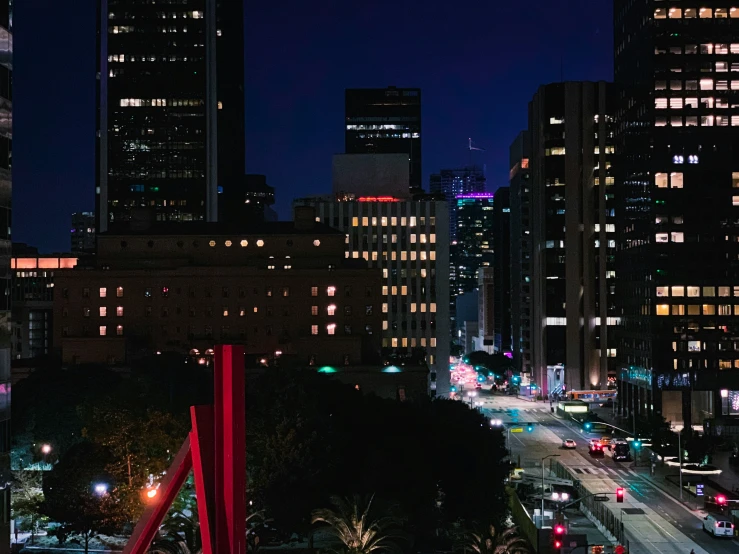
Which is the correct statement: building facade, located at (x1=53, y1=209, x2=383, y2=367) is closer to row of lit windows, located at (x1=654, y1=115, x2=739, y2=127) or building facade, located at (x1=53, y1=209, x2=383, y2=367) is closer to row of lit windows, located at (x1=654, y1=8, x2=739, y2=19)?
row of lit windows, located at (x1=654, y1=115, x2=739, y2=127)

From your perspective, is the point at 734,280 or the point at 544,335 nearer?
the point at 734,280

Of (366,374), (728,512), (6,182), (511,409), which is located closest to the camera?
(6,182)

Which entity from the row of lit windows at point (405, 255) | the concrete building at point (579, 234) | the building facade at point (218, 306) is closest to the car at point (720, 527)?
the building facade at point (218, 306)

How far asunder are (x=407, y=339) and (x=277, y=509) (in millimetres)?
135708

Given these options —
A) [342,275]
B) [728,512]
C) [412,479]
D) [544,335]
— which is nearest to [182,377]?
[342,275]

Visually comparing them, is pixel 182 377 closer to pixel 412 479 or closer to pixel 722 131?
pixel 412 479

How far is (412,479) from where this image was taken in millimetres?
60344

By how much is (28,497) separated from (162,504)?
2033 inches

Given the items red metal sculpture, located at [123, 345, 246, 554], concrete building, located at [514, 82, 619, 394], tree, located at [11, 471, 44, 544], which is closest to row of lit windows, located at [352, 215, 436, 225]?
concrete building, located at [514, 82, 619, 394]

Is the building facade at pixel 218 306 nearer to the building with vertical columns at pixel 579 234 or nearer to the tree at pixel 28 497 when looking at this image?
the tree at pixel 28 497

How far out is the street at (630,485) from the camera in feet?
224

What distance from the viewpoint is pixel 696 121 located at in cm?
14450

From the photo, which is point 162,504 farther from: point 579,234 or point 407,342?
point 579,234

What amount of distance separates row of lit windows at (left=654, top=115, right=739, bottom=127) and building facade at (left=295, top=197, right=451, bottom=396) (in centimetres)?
5984
